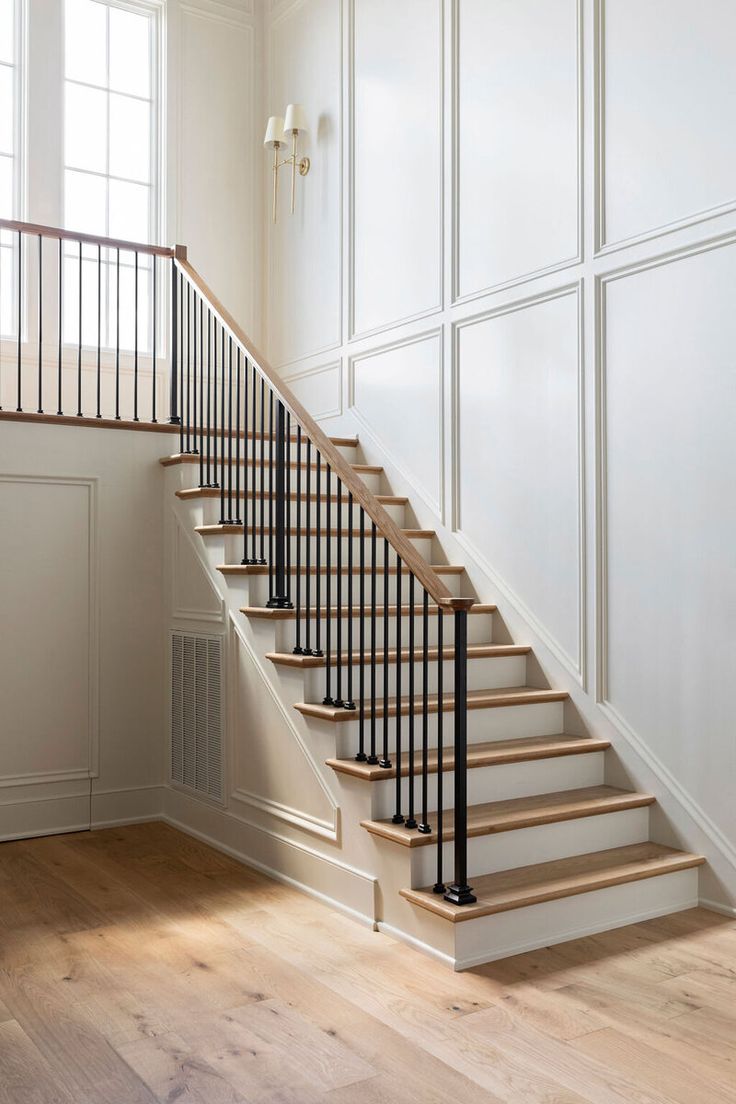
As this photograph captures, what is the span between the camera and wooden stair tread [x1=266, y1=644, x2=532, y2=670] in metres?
3.82

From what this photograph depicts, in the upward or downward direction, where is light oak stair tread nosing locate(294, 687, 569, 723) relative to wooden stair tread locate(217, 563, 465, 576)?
downward

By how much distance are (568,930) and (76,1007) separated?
5.08ft

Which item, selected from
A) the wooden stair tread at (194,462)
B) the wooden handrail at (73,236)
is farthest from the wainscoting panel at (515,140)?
the wooden handrail at (73,236)

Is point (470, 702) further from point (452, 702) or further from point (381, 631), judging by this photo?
point (381, 631)

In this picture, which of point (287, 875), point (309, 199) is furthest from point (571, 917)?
point (309, 199)

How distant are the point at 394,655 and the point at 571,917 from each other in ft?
4.07

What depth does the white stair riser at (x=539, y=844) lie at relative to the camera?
10.9 ft

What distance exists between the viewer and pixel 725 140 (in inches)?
144

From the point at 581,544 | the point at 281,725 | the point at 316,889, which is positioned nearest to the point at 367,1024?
the point at 316,889

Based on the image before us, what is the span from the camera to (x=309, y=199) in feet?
20.7

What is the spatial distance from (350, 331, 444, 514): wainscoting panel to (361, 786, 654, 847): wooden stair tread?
5.64ft

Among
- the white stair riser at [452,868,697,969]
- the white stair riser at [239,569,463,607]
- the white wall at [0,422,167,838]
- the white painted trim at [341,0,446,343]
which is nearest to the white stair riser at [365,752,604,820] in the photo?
the white stair riser at [452,868,697,969]

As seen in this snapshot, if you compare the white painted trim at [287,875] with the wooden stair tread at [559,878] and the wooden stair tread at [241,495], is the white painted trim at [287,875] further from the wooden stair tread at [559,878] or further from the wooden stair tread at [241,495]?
the wooden stair tread at [241,495]

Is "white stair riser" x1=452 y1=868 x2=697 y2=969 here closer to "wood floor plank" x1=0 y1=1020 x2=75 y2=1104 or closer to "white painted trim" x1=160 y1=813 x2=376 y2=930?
"white painted trim" x1=160 y1=813 x2=376 y2=930
